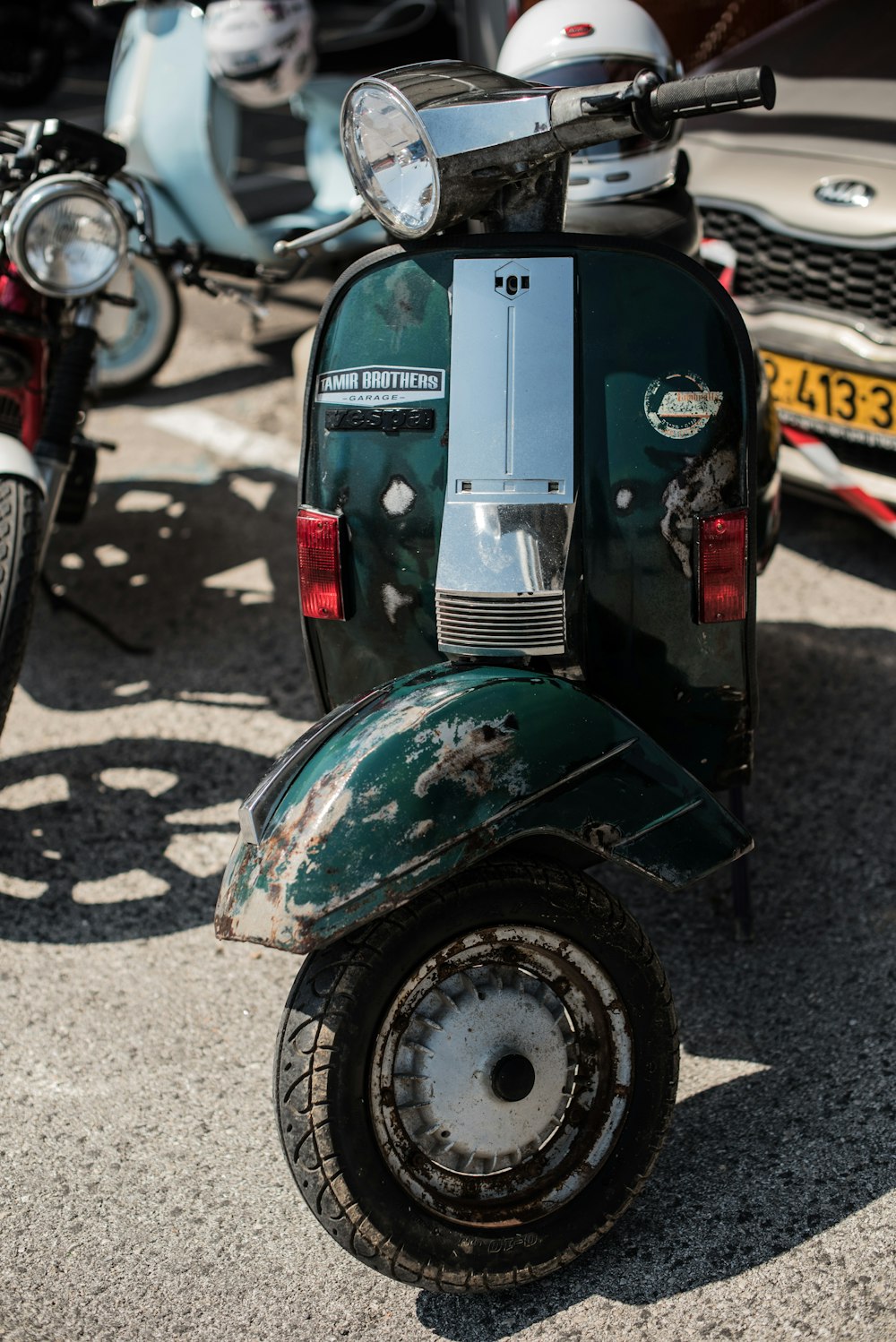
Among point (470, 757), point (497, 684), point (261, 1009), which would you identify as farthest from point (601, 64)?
point (261, 1009)

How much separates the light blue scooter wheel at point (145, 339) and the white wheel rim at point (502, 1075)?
404 centimetres

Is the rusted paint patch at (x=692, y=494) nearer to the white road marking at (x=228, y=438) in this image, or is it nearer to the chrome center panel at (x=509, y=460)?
the chrome center panel at (x=509, y=460)

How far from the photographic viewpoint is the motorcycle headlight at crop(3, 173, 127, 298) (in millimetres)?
3109

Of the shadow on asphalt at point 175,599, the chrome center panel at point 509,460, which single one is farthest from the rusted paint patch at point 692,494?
the shadow on asphalt at point 175,599

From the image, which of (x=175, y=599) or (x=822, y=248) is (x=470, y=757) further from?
(x=822, y=248)

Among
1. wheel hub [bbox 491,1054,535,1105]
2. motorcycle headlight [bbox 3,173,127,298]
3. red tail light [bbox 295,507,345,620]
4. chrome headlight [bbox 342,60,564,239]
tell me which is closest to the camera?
wheel hub [bbox 491,1054,535,1105]

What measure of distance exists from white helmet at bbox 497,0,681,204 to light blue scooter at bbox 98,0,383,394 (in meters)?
2.32

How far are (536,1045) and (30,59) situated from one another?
1084cm

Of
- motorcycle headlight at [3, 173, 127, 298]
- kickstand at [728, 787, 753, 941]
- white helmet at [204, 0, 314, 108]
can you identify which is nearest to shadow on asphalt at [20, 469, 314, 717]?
motorcycle headlight at [3, 173, 127, 298]

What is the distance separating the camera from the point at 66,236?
3.20 m

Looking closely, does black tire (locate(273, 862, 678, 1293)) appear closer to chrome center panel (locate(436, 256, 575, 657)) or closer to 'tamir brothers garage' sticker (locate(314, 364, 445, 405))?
chrome center panel (locate(436, 256, 575, 657))

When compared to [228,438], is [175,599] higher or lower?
lower

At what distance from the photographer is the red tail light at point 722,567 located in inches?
90.2

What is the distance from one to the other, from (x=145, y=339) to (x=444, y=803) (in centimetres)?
412
